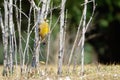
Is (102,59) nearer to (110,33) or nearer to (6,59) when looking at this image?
(110,33)

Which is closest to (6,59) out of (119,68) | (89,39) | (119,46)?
(119,68)

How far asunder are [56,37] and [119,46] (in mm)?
5296

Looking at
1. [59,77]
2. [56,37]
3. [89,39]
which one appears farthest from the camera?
[89,39]

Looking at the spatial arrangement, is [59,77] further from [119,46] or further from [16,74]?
[119,46]

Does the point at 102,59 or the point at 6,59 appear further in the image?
the point at 102,59

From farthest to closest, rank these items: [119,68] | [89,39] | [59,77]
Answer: [89,39]
[119,68]
[59,77]

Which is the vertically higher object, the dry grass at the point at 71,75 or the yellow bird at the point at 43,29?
the yellow bird at the point at 43,29

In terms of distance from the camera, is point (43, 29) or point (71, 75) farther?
point (43, 29)

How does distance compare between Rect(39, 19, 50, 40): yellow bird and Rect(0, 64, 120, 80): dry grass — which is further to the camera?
Rect(39, 19, 50, 40): yellow bird

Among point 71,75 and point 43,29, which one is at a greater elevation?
point 43,29

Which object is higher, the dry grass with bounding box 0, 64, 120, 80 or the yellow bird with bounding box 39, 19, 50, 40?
the yellow bird with bounding box 39, 19, 50, 40

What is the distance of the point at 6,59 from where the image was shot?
13195 mm

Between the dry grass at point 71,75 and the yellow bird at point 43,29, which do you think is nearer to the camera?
the dry grass at point 71,75

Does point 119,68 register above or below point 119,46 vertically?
above
